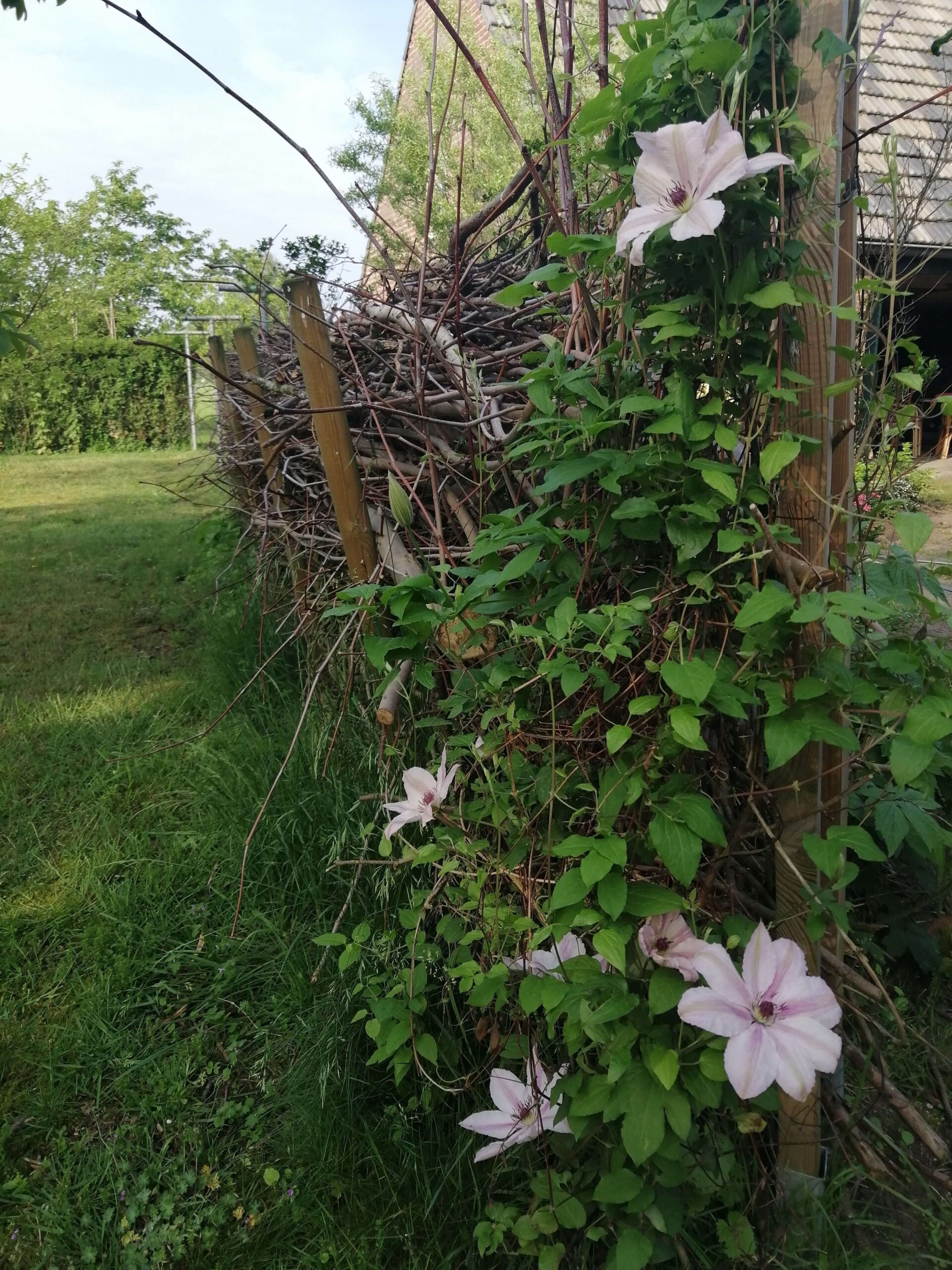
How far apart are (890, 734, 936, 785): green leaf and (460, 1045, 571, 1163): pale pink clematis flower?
0.70 metres

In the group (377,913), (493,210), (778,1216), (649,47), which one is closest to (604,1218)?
(778,1216)

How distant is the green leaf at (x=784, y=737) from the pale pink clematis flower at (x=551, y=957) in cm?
42

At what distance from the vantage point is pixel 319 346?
2.06 m

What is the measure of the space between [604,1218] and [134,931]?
58.6 inches

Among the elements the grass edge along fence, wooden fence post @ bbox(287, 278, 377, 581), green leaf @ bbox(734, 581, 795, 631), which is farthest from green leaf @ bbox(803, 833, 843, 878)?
wooden fence post @ bbox(287, 278, 377, 581)

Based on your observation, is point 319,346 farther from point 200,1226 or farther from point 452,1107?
point 200,1226

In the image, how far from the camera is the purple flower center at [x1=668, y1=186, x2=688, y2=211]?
106cm

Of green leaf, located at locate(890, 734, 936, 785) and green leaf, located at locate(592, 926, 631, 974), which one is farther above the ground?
green leaf, located at locate(890, 734, 936, 785)

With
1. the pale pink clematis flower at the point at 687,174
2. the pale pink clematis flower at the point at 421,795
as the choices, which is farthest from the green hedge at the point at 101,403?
the pale pink clematis flower at the point at 687,174

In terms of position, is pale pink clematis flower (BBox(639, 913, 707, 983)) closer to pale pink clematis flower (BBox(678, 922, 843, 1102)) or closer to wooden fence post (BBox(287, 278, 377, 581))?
pale pink clematis flower (BBox(678, 922, 843, 1102))

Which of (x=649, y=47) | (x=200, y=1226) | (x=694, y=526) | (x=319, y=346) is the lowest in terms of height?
(x=200, y=1226)

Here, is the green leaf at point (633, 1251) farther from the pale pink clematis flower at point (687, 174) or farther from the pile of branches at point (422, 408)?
the pale pink clematis flower at point (687, 174)

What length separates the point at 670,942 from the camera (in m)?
1.18

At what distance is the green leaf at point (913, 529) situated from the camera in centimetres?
100
